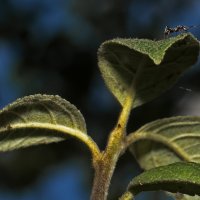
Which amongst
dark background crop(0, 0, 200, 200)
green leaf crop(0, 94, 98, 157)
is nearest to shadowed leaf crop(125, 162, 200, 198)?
green leaf crop(0, 94, 98, 157)

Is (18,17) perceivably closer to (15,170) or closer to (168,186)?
(15,170)

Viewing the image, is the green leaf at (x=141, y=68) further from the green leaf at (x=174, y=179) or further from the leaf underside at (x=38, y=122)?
the green leaf at (x=174, y=179)

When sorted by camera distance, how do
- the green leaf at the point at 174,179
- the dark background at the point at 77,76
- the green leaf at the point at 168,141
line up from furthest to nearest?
the dark background at the point at 77,76, the green leaf at the point at 168,141, the green leaf at the point at 174,179

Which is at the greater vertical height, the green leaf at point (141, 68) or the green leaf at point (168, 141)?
the green leaf at point (141, 68)

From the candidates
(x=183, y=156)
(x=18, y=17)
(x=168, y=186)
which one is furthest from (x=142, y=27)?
(x=168, y=186)

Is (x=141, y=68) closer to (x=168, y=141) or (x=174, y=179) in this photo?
(x=168, y=141)

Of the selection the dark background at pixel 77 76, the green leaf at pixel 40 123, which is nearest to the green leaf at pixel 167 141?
the green leaf at pixel 40 123

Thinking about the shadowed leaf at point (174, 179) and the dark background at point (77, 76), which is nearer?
the shadowed leaf at point (174, 179)
